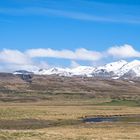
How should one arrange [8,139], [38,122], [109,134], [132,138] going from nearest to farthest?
1. [8,139]
2. [132,138]
3. [109,134]
4. [38,122]

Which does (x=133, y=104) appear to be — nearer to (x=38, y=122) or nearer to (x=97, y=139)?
(x=38, y=122)

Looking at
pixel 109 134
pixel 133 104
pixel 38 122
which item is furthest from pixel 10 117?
pixel 133 104

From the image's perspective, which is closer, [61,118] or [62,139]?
[62,139]

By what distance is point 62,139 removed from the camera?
59.5 metres

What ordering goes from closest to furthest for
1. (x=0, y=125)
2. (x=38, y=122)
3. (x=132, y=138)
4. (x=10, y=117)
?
(x=132, y=138), (x=0, y=125), (x=38, y=122), (x=10, y=117)

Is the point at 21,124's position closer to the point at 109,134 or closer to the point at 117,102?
the point at 109,134

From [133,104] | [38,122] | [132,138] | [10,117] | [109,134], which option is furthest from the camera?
[133,104]

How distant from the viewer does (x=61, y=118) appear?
4087 inches

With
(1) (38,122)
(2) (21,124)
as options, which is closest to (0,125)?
(2) (21,124)

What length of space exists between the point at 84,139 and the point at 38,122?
33.8 m

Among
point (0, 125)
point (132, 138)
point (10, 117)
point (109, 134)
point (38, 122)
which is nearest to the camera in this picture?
point (132, 138)

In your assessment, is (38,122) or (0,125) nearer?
(0,125)

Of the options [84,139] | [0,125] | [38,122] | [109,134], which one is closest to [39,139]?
[84,139]

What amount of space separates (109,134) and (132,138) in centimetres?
556
